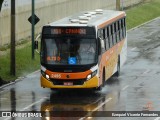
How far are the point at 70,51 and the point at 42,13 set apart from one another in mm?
22170

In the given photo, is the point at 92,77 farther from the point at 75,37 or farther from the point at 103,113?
the point at 103,113

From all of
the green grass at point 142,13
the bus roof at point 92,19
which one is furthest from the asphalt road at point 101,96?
the green grass at point 142,13

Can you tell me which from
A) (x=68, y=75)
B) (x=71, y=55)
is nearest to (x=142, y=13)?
(x=71, y=55)

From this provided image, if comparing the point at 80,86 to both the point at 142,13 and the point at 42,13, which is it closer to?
the point at 42,13

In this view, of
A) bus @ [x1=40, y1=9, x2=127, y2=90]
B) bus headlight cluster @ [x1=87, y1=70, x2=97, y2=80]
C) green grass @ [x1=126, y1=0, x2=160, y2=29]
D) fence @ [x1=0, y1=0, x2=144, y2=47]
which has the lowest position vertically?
green grass @ [x1=126, y1=0, x2=160, y2=29]

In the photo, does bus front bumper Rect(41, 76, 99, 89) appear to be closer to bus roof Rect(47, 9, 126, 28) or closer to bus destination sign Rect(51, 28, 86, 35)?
bus destination sign Rect(51, 28, 86, 35)

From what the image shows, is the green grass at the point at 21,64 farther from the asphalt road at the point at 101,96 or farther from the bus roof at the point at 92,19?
the bus roof at the point at 92,19

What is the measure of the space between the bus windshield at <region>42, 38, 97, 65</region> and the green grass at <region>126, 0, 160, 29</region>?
30.7 meters

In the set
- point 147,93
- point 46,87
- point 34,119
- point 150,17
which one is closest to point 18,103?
point 46,87

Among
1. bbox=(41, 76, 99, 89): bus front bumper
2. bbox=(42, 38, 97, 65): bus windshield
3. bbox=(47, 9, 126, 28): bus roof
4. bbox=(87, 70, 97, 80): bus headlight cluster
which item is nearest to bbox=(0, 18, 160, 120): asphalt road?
bbox=(41, 76, 99, 89): bus front bumper

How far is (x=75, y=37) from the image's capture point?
98.3ft

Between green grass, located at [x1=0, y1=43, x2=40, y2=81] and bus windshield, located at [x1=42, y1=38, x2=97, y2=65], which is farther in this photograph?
green grass, located at [x1=0, y1=43, x2=40, y2=81]

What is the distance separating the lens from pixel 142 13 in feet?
227

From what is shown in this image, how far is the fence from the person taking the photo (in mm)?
44688
